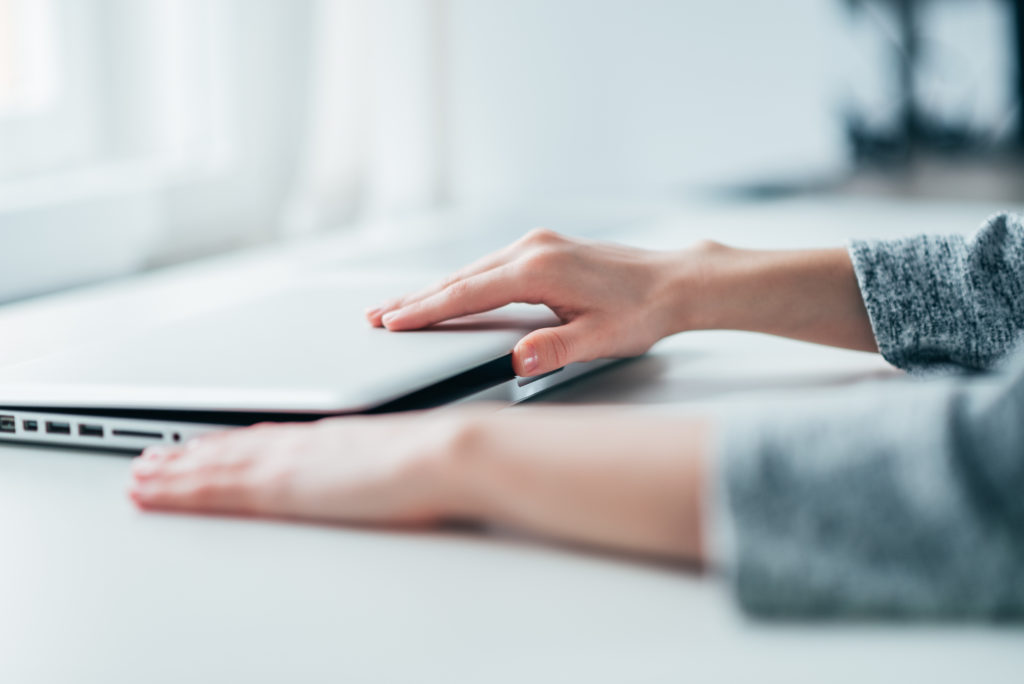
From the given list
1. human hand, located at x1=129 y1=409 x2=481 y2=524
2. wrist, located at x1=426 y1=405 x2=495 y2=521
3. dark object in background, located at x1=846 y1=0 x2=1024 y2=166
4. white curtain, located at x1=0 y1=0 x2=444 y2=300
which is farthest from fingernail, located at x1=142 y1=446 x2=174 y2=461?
dark object in background, located at x1=846 y1=0 x2=1024 y2=166

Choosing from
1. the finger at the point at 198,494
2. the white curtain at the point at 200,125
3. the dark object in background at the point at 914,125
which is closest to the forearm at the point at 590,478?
the finger at the point at 198,494

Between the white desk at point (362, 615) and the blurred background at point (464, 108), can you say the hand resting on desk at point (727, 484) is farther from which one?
the blurred background at point (464, 108)

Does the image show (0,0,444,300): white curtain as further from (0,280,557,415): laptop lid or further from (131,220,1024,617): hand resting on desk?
(131,220,1024,617): hand resting on desk

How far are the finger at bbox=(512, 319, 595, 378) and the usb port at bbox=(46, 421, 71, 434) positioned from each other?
0.26 m

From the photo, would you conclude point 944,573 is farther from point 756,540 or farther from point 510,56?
point 510,56

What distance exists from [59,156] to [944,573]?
1424 millimetres

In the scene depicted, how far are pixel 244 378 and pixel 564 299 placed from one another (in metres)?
0.22

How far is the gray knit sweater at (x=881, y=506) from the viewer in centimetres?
36

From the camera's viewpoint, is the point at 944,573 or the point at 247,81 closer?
the point at 944,573

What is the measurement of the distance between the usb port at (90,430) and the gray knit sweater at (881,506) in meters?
0.36

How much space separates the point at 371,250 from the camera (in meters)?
1.39

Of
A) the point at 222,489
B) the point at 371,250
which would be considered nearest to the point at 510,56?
the point at 371,250

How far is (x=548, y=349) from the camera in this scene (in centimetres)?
66

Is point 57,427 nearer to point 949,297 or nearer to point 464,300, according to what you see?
point 464,300
